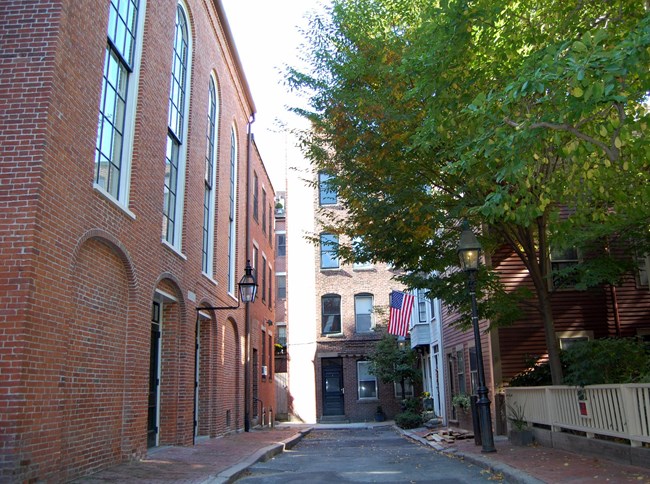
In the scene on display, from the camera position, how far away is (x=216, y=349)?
1733 cm

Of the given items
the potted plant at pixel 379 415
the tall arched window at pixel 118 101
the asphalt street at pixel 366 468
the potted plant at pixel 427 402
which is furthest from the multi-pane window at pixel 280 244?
the tall arched window at pixel 118 101

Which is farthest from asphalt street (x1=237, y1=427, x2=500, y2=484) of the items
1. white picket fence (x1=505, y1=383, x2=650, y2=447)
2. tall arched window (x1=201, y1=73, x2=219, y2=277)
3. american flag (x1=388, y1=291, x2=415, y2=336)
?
american flag (x1=388, y1=291, x2=415, y2=336)

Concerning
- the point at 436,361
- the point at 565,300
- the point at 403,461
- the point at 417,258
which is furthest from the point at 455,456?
the point at 436,361

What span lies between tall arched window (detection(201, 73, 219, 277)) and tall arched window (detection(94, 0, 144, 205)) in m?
6.00

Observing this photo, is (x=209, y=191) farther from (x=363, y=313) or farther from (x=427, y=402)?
(x=363, y=313)

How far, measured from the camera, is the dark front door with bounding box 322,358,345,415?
1316 inches

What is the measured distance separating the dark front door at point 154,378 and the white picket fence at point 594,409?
26.6 ft

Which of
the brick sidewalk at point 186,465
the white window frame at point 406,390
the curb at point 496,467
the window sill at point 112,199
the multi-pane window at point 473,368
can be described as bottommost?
the curb at point 496,467

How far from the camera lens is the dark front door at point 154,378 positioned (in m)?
12.7

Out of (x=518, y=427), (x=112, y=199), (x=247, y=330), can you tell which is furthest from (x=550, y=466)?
(x=247, y=330)

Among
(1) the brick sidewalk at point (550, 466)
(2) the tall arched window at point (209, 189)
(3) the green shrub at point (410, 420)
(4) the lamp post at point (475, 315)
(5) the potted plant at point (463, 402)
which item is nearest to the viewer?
(1) the brick sidewalk at point (550, 466)

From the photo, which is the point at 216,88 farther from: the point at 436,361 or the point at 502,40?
the point at 436,361

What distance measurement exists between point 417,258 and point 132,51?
6994mm

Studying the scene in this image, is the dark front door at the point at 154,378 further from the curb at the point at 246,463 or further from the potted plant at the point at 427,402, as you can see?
the potted plant at the point at 427,402
